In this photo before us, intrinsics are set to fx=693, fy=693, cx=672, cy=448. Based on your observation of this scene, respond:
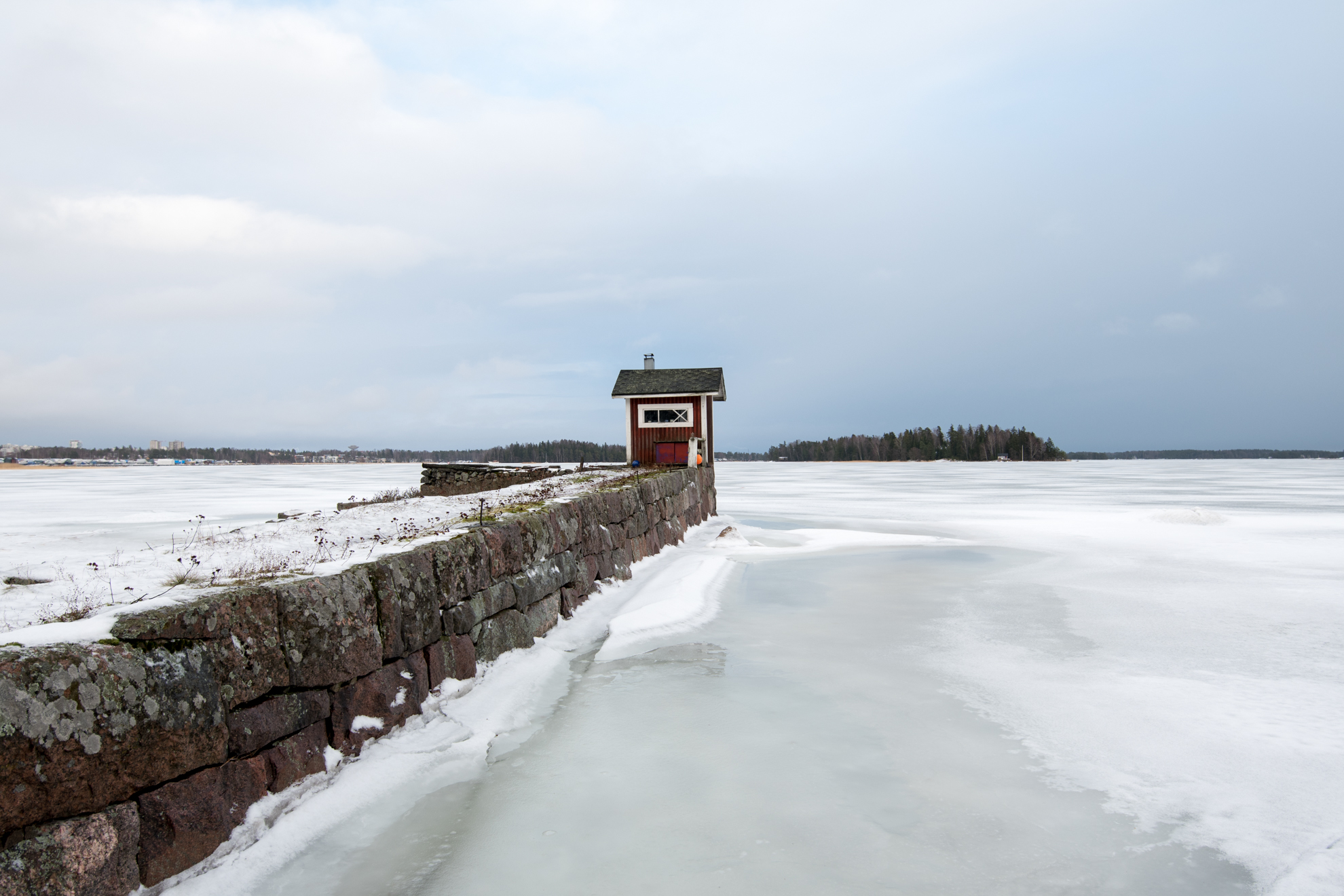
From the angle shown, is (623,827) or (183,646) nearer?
(183,646)

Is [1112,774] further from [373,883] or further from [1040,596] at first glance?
[1040,596]

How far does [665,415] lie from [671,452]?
1.20 metres

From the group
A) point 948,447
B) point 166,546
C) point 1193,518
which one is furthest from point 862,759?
point 948,447

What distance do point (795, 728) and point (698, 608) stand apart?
3293 mm

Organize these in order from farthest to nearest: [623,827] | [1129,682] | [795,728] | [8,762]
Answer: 1. [1129,682]
2. [795,728]
3. [623,827]
4. [8,762]

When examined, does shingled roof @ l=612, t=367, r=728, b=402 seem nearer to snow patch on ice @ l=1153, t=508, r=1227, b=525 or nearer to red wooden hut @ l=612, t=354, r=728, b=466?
red wooden hut @ l=612, t=354, r=728, b=466

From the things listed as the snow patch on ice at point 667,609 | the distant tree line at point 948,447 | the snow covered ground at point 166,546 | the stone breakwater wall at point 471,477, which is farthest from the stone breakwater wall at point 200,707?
the distant tree line at point 948,447

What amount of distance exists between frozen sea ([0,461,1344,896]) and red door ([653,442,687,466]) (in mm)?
13691

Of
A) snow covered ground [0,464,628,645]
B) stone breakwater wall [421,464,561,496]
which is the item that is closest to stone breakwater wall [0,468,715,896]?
snow covered ground [0,464,628,645]

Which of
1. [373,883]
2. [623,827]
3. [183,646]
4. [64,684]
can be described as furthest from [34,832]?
[623,827]

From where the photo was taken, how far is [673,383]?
22656mm

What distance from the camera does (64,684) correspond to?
2.48 metres

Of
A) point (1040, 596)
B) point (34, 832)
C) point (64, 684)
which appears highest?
point (64, 684)

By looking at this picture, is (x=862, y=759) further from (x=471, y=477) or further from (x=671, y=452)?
(x=471, y=477)
